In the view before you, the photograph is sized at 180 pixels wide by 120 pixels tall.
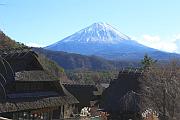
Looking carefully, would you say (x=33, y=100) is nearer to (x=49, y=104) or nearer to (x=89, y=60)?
(x=49, y=104)

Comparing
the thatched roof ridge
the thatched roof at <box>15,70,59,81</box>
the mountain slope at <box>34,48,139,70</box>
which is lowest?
the mountain slope at <box>34,48,139,70</box>

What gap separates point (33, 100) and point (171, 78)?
896 centimetres

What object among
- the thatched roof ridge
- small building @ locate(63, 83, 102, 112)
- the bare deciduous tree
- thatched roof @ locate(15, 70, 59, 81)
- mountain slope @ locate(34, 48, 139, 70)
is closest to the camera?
the thatched roof ridge

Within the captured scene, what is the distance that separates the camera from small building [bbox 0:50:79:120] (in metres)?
22.8

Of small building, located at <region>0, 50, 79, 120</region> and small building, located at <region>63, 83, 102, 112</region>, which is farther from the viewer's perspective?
small building, located at <region>63, 83, 102, 112</region>

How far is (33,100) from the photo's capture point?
24.1 meters

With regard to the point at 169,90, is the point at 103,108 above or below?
below

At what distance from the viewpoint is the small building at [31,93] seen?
898 inches

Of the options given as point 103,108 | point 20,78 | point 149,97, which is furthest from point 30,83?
point 103,108

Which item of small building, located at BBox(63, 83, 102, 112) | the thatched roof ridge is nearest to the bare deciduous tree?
the thatched roof ridge

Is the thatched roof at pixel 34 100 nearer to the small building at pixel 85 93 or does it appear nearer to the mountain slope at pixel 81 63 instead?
the small building at pixel 85 93

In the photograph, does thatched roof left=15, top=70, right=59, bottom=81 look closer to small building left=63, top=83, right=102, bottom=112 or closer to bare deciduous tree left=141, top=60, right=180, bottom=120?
bare deciduous tree left=141, top=60, right=180, bottom=120

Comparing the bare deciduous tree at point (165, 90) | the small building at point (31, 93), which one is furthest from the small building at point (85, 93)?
the bare deciduous tree at point (165, 90)

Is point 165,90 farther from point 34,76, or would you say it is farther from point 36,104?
point 34,76
